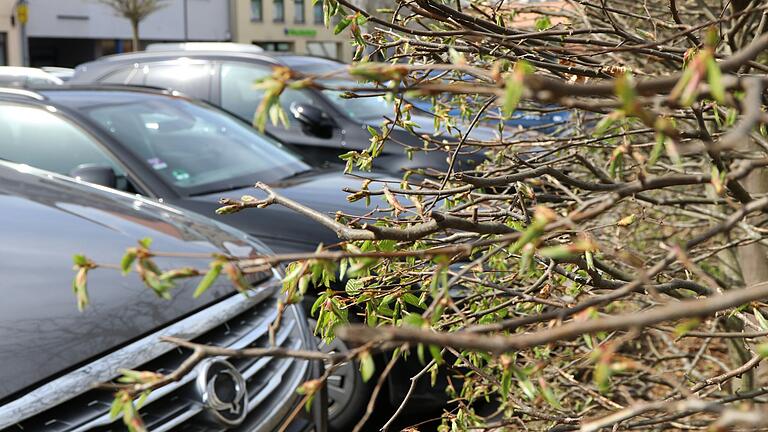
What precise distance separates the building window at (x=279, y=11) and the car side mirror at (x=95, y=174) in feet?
136

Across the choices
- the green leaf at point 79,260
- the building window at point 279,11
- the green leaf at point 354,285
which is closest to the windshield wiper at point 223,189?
the green leaf at point 354,285

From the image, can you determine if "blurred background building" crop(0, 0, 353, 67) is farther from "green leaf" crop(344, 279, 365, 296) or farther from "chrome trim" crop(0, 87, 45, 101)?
"green leaf" crop(344, 279, 365, 296)

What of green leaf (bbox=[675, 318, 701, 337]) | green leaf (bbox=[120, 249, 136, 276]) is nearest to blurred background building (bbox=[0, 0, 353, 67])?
green leaf (bbox=[120, 249, 136, 276])

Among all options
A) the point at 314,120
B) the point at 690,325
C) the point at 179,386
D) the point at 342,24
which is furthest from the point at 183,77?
the point at 690,325

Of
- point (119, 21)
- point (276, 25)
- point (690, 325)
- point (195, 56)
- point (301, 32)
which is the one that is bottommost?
point (301, 32)

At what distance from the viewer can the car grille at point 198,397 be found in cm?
234

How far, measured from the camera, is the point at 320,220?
1.77 meters

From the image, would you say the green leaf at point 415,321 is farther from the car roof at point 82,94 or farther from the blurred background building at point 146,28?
the blurred background building at point 146,28

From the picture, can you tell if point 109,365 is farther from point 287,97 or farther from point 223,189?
point 287,97

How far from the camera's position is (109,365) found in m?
2.47

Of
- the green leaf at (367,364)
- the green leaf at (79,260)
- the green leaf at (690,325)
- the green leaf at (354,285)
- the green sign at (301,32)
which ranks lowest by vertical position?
the green sign at (301,32)

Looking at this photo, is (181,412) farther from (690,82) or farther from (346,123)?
(346,123)

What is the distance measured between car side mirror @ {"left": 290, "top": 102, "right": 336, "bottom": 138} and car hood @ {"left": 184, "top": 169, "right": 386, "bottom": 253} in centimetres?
237

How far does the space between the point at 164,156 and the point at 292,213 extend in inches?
41.0
